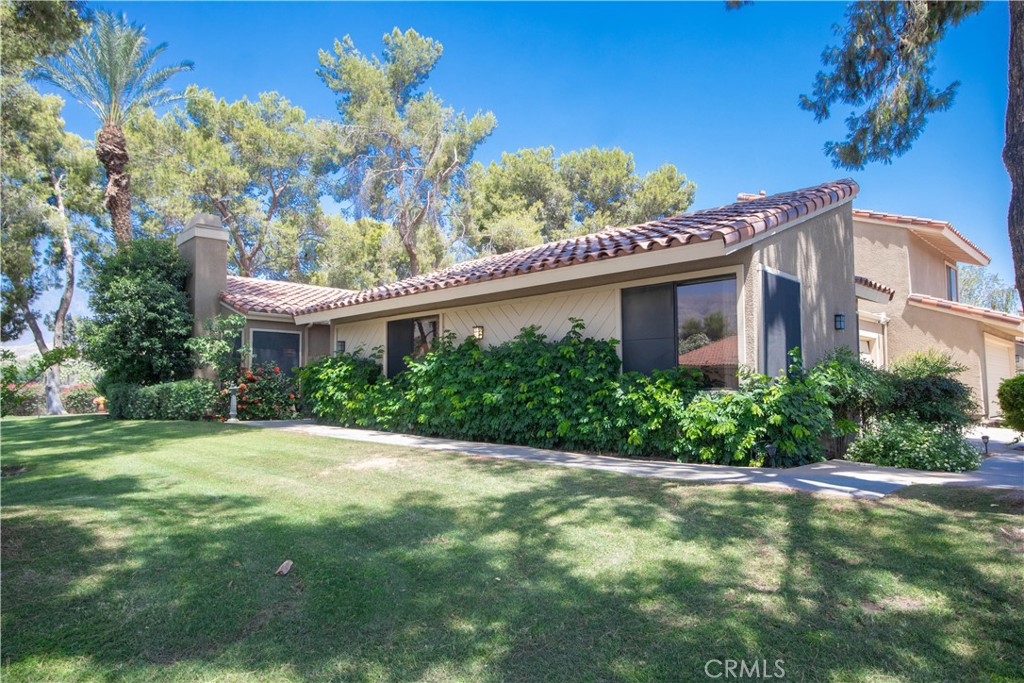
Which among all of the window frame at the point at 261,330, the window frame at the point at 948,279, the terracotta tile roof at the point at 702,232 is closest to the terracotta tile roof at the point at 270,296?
the window frame at the point at 261,330

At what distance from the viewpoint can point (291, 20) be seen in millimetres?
14938

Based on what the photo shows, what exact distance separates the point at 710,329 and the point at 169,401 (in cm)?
1196

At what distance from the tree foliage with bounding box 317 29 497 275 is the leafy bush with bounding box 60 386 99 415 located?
12777 millimetres

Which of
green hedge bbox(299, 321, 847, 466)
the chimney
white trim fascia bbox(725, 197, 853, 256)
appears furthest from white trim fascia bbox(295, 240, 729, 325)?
the chimney

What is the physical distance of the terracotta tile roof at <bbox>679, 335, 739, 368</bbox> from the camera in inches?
297

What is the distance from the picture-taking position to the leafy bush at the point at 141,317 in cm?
1362

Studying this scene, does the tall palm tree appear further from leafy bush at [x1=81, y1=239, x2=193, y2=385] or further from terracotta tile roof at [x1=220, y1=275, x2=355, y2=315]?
terracotta tile roof at [x1=220, y1=275, x2=355, y2=315]

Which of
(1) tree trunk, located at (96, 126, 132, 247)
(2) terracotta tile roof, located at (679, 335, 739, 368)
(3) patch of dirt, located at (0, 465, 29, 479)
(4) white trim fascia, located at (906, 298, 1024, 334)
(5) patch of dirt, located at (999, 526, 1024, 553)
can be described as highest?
(1) tree trunk, located at (96, 126, 132, 247)

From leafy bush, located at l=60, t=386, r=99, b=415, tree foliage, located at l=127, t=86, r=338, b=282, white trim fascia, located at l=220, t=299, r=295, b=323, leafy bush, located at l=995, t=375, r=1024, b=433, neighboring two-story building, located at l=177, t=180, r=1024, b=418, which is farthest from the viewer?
tree foliage, located at l=127, t=86, r=338, b=282

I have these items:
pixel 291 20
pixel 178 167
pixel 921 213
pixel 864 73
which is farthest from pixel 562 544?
pixel 178 167

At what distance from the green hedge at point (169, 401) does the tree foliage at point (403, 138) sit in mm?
12869

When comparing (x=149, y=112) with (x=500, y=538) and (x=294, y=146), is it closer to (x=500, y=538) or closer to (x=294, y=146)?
(x=294, y=146)

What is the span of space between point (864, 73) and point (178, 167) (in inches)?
944

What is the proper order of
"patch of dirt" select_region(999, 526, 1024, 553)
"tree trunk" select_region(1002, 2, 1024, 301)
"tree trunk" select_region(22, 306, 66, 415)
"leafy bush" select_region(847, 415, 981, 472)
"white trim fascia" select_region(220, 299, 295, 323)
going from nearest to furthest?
"patch of dirt" select_region(999, 526, 1024, 553), "tree trunk" select_region(1002, 2, 1024, 301), "leafy bush" select_region(847, 415, 981, 472), "white trim fascia" select_region(220, 299, 295, 323), "tree trunk" select_region(22, 306, 66, 415)
